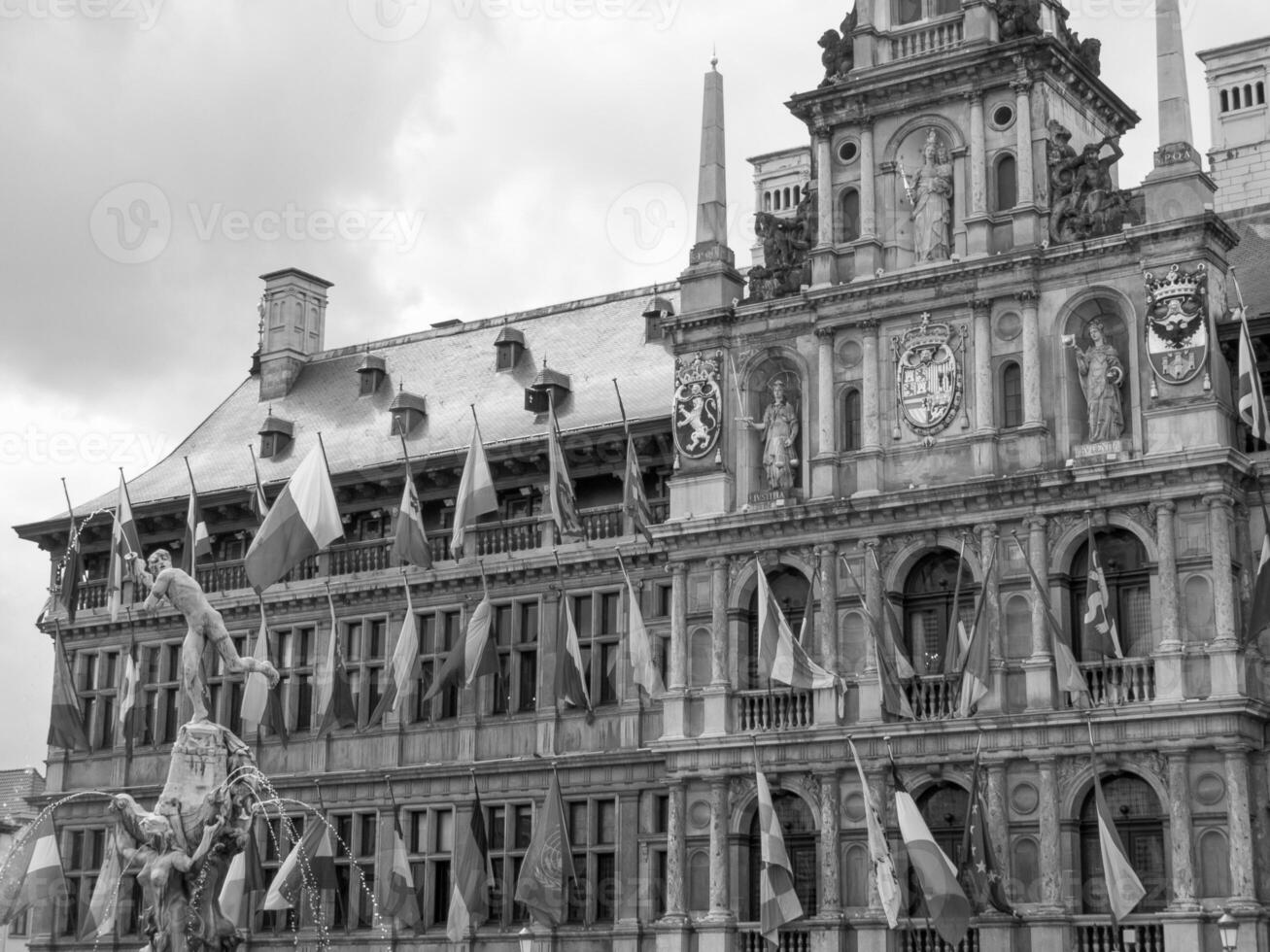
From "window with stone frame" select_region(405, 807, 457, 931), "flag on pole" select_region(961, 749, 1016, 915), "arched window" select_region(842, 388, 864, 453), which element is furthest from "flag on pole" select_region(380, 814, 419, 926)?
"flag on pole" select_region(961, 749, 1016, 915)

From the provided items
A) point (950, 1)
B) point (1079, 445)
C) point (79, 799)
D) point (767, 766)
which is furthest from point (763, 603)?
point (79, 799)

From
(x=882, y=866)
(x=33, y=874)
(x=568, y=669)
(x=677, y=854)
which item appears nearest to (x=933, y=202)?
(x=568, y=669)

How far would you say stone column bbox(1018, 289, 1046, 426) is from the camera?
41.5 meters

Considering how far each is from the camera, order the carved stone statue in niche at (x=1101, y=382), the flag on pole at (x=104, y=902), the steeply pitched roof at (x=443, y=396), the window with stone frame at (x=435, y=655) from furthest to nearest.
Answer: the steeply pitched roof at (x=443, y=396) < the flag on pole at (x=104, y=902) < the window with stone frame at (x=435, y=655) < the carved stone statue in niche at (x=1101, y=382)

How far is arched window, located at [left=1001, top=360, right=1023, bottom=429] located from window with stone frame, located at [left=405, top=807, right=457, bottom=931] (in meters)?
16.2

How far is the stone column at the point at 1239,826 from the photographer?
37.3 metres

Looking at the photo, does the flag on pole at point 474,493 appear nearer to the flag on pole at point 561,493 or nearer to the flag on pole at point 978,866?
the flag on pole at point 561,493

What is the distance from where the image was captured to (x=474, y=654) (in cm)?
4700

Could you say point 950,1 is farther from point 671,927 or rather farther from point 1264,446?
point 671,927

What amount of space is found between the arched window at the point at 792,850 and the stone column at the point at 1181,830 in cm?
767

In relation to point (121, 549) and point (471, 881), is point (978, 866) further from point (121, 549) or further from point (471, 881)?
point (121, 549)

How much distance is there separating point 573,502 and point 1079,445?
11.3 meters

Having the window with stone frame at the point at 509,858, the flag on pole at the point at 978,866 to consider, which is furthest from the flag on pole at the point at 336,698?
the flag on pole at the point at 978,866

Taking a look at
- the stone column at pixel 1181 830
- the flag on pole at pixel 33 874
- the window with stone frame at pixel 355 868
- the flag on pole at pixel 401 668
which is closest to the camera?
the stone column at pixel 1181 830
